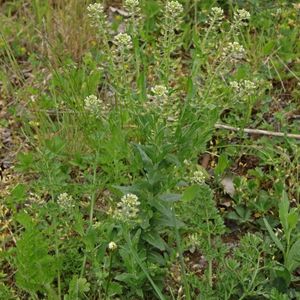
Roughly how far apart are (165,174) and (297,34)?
1.68 m

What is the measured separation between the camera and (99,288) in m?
2.41

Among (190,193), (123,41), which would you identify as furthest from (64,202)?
(123,41)

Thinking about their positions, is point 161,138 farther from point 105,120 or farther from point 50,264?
point 50,264

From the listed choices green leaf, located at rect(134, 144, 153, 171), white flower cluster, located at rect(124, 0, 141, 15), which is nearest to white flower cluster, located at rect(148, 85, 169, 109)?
green leaf, located at rect(134, 144, 153, 171)

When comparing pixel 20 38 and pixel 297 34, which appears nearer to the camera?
pixel 297 34

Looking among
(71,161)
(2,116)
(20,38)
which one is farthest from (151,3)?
(71,161)

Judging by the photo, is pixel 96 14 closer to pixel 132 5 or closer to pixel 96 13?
pixel 96 13

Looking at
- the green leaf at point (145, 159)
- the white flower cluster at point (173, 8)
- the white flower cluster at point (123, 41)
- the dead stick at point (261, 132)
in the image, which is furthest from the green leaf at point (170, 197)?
the dead stick at point (261, 132)

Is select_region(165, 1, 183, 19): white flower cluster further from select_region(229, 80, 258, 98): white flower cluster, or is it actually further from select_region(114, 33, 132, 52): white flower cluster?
select_region(229, 80, 258, 98): white flower cluster

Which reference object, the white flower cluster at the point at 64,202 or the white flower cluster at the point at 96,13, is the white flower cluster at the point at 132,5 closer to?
the white flower cluster at the point at 96,13

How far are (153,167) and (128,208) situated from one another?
237 millimetres

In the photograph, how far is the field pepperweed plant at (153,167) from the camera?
2277mm

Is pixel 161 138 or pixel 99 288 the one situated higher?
pixel 161 138

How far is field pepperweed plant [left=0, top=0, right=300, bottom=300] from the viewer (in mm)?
2277
